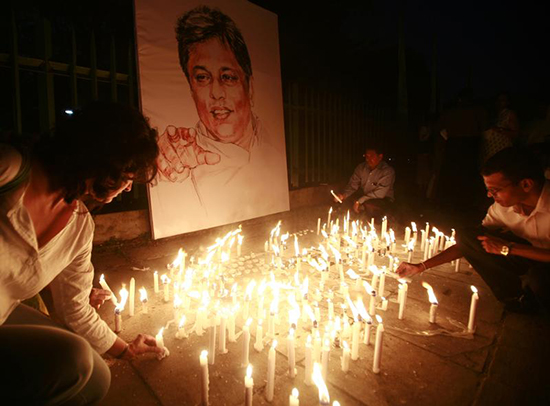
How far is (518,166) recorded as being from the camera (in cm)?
316

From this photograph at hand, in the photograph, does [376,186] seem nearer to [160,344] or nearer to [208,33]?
[208,33]

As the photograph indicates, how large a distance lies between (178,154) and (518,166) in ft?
15.1

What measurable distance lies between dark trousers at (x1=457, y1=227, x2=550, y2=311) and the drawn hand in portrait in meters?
4.16

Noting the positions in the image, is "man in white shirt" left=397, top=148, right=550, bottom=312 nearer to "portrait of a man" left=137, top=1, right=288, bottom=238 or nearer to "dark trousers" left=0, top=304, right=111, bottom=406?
"dark trousers" left=0, top=304, right=111, bottom=406

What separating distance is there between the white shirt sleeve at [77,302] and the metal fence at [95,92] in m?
0.90

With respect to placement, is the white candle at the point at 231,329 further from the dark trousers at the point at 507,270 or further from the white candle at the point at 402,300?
the dark trousers at the point at 507,270

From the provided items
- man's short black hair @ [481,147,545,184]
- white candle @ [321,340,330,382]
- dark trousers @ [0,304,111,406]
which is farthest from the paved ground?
man's short black hair @ [481,147,545,184]

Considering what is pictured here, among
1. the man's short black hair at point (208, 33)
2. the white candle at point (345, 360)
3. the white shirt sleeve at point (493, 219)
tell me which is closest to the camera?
the white candle at point (345, 360)

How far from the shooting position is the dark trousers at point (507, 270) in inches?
125

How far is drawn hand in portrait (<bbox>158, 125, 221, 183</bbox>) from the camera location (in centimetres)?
522

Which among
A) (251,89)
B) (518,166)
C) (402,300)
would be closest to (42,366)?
(402,300)

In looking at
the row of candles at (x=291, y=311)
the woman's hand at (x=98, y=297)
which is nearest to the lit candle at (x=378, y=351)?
the row of candles at (x=291, y=311)

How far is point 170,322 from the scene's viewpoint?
3.14 m

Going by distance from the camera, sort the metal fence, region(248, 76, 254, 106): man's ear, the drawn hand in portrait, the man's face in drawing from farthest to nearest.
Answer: region(248, 76, 254, 106): man's ear → the man's face in drawing → the drawn hand in portrait → the metal fence
